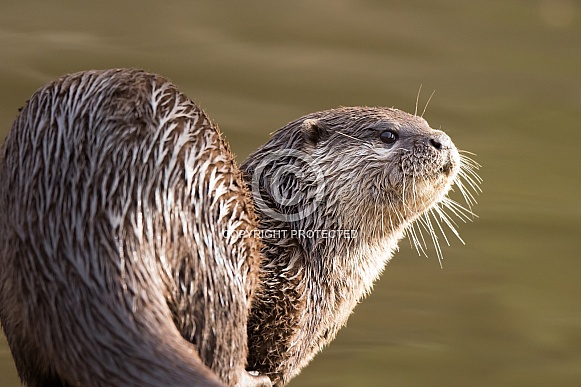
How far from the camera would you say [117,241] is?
2725 mm

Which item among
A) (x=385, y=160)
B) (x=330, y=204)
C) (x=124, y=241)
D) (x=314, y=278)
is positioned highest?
(x=124, y=241)

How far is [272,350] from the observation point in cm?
361

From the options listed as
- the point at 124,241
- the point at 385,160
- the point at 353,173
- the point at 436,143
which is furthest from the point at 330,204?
the point at 124,241

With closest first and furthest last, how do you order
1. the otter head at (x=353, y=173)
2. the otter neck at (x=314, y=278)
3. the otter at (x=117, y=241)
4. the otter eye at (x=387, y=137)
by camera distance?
1. the otter at (x=117, y=241)
2. the otter neck at (x=314, y=278)
3. the otter head at (x=353, y=173)
4. the otter eye at (x=387, y=137)

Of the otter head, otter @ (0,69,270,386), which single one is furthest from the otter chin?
otter @ (0,69,270,386)

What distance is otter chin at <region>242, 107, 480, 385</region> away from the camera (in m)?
3.64

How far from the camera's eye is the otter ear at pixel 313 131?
3783 mm

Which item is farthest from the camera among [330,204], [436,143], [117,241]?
[436,143]

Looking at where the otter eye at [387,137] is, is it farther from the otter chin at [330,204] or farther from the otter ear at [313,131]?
the otter ear at [313,131]

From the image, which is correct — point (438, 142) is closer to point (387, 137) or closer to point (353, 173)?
point (387, 137)

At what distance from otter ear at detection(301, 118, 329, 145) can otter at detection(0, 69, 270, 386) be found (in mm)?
762

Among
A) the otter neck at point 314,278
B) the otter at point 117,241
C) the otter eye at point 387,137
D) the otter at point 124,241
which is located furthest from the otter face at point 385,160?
the otter at point 117,241

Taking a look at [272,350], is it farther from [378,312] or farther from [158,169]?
[378,312]

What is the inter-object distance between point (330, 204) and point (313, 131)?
268 millimetres
